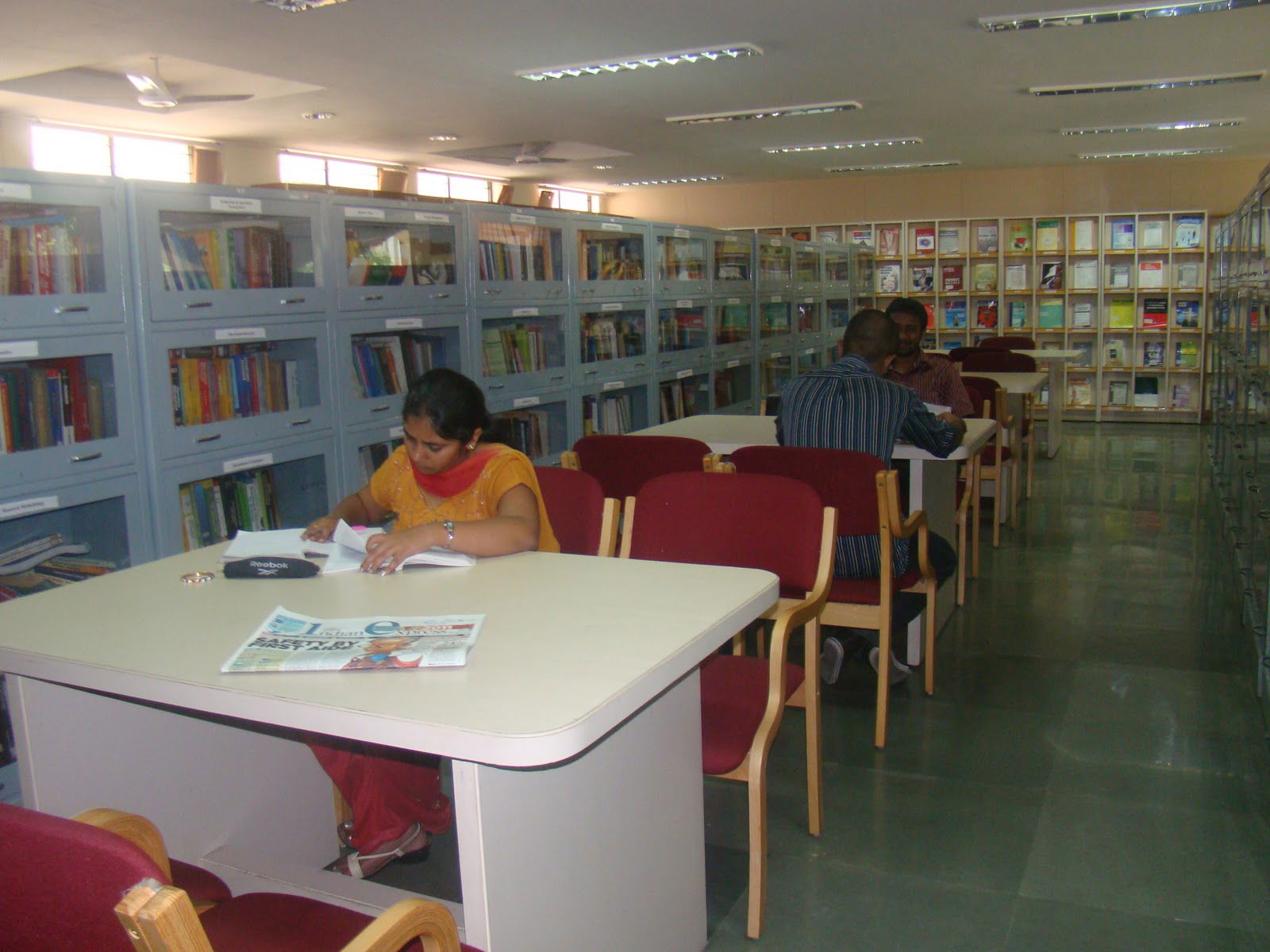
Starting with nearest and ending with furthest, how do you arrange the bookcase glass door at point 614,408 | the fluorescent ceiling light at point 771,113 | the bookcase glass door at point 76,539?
the bookcase glass door at point 76,539
the bookcase glass door at point 614,408
the fluorescent ceiling light at point 771,113

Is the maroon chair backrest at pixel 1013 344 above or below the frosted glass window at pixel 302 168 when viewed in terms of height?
below

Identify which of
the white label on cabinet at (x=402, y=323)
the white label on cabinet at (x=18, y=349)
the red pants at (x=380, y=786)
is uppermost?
the white label on cabinet at (x=402, y=323)

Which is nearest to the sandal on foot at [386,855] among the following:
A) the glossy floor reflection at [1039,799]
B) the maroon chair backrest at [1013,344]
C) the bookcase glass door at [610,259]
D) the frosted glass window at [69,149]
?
the glossy floor reflection at [1039,799]

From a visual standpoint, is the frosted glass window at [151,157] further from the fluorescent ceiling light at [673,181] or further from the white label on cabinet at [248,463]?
the white label on cabinet at [248,463]

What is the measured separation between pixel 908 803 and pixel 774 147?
8569 millimetres

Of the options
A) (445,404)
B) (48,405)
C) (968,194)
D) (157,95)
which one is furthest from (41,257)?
(968,194)

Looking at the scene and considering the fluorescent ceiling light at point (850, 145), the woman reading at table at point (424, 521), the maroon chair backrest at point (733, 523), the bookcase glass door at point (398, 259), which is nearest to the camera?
the woman reading at table at point (424, 521)

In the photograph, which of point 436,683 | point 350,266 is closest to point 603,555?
point 436,683

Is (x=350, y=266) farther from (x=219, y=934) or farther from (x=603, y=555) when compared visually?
(x=219, y=934)

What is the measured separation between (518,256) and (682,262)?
6.08 feet

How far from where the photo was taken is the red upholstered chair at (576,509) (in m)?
2.54

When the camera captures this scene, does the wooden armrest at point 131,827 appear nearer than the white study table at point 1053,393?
Yes

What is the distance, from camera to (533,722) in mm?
1251

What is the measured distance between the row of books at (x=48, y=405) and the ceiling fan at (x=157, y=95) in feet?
14.2
